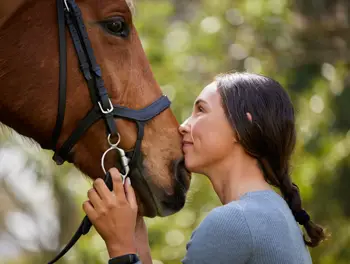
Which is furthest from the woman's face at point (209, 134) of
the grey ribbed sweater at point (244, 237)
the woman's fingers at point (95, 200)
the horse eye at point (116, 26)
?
the horse eye at point (116, 26)

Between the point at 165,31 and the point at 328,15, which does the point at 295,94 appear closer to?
the point at 165,31

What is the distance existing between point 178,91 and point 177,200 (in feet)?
11.6

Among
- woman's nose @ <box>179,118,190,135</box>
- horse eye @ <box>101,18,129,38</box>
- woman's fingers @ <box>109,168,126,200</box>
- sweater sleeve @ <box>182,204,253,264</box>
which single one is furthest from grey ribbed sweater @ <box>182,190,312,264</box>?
horse eye @ <box>101,18,129,38</box>

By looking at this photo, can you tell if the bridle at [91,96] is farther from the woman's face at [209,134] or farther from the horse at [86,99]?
the woman's face at [209,134]

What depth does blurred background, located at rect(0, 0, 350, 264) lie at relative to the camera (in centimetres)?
599

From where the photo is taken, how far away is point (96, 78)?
3037mm

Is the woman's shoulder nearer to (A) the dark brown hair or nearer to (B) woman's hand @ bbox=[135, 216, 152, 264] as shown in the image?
(A) the dark brown hair

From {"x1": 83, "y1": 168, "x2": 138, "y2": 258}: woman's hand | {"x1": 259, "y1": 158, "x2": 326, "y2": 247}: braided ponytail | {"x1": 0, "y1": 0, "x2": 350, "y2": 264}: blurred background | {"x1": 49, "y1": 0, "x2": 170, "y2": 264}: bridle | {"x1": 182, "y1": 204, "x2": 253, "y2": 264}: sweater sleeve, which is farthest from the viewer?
{"x1": 0, "y1": 0, "x2": 350, "y2": 264}: blurred background

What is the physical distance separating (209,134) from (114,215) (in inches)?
17.4

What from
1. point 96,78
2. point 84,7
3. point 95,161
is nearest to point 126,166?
point 95,161

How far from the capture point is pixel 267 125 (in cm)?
264

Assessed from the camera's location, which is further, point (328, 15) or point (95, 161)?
point (328, 15)

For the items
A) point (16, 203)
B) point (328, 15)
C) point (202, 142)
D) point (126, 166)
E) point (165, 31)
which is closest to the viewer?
point (202, 142)

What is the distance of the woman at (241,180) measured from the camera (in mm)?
2434
